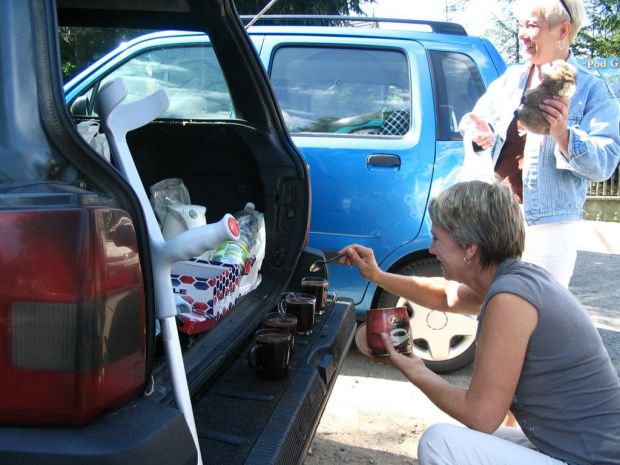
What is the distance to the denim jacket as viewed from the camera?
2.37m

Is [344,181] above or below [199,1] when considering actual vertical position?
below

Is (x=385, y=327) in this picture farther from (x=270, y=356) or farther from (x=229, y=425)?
(x=229, y=425)

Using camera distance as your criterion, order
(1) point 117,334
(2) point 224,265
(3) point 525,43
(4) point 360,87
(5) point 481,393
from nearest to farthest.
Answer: (1) point 117,334 → (5) point 481,393 → (2) point 224,265 → (3) point 525,43 → (4) point 360,87

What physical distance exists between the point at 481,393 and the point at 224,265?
992 millimetres

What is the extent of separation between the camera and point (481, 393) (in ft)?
5.35

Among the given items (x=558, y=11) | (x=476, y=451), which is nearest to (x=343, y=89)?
(x=558, y=11)

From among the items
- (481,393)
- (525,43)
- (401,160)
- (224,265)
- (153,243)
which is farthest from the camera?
(401,160)

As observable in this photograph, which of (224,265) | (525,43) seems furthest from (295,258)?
(525,43)

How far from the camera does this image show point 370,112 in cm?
353

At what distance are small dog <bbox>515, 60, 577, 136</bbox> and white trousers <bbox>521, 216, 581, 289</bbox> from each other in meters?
0.40

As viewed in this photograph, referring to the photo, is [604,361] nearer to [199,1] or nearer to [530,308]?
[530,308]

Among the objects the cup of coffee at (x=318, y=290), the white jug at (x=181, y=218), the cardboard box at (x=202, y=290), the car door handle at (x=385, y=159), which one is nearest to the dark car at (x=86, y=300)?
the cardboard box at (x=202, y=290)

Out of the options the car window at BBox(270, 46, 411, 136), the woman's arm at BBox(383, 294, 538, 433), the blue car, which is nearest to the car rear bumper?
the woman's arm at BBox(383, 294, 538, 433)

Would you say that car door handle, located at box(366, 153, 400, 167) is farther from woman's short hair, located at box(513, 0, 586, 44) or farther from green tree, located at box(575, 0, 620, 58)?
green tree, located at box(575, 0, 620, 58)
